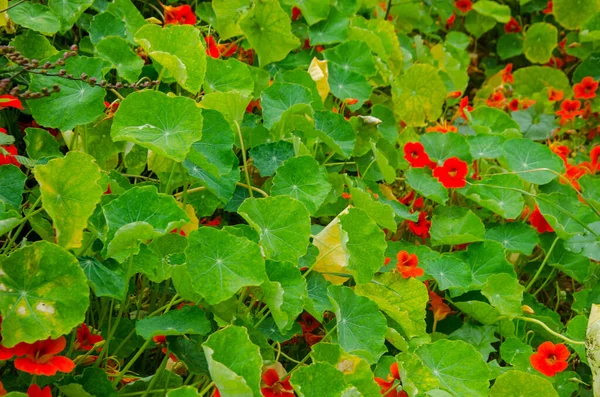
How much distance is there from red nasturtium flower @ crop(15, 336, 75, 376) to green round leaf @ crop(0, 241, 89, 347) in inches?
1.9

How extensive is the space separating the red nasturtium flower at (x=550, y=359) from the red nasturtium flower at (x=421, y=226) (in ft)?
1.51

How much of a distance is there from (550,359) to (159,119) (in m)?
1.01

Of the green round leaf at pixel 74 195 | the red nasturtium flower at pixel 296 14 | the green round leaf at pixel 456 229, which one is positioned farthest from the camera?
the red nasturtium flower at pixel 296 14

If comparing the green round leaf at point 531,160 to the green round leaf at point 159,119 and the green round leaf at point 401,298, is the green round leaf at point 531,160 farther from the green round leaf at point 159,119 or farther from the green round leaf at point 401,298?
the green round leaf at point 159,119

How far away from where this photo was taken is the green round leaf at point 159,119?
1.28 m

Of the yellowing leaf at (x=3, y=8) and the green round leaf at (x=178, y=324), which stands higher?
the yellowing leaf at (x=3, y=8)

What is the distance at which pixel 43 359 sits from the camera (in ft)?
3.53

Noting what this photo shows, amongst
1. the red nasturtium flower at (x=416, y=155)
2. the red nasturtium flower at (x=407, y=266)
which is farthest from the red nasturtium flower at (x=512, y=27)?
the red nasturtium flower at (x=407, y=266)

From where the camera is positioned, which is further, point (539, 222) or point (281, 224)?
point (539, 222)

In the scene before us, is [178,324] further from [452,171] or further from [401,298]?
[452,171]

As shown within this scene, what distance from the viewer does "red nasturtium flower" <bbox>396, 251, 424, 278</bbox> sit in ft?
5.21

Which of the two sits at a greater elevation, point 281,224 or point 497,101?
point 281,224

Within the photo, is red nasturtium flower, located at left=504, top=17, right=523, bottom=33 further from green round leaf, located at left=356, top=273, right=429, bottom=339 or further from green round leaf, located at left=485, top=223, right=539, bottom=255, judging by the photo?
green round leaf, located at left=356, top=273, right=429, bottom=339

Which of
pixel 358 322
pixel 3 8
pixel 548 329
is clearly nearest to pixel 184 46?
pixel 3 8
